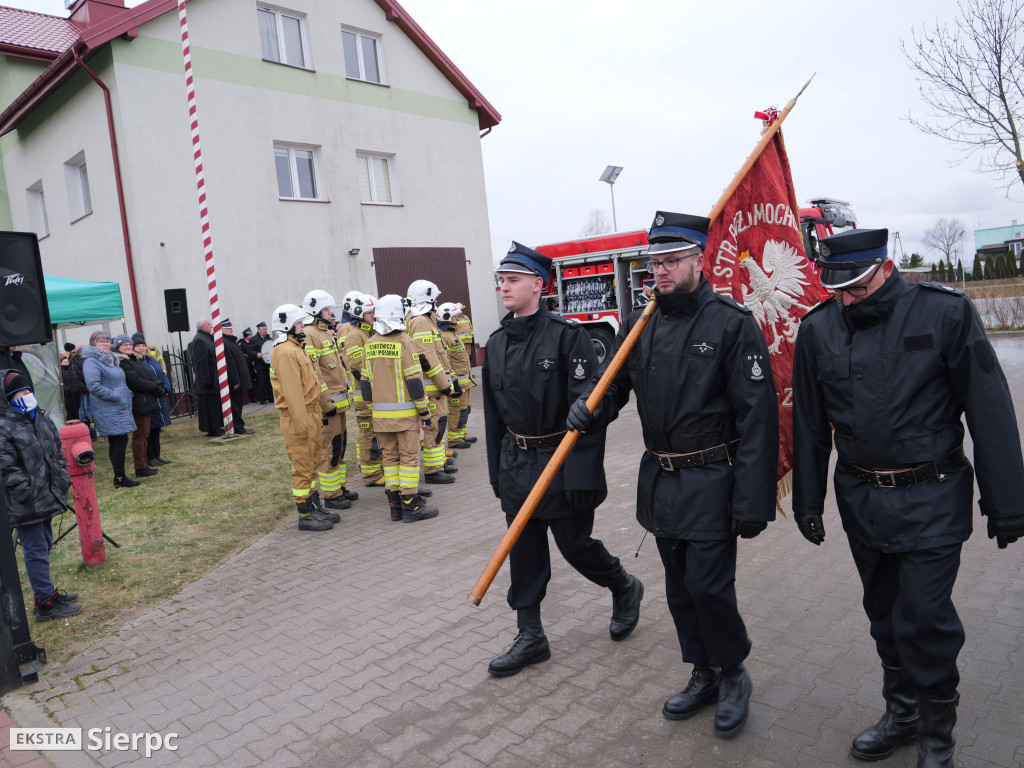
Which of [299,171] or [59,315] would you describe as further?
[299,171]

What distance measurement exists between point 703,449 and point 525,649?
5.23 feet

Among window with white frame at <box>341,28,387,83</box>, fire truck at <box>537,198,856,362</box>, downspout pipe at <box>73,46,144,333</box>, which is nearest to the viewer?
downspout pipe at <box>73,46,144,333</box>


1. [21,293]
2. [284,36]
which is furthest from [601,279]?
[21,293]

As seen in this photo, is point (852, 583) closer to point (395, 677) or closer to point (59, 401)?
point (395, 677)

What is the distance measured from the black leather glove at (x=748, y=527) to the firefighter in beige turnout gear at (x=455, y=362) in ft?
24.2

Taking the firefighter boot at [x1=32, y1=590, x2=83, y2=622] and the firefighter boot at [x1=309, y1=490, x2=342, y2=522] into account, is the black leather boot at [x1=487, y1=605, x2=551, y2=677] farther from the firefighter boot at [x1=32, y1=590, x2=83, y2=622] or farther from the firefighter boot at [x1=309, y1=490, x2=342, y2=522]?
the firefighter boot at [x1=309, y1=490, x2=342, y2=522]

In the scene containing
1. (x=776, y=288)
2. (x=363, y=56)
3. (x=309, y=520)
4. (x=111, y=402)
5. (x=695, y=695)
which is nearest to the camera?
(x=695, y=695)

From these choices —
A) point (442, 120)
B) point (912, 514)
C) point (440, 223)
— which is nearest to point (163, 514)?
point (912, 514)

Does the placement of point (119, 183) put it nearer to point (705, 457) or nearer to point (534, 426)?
point (534, 426)

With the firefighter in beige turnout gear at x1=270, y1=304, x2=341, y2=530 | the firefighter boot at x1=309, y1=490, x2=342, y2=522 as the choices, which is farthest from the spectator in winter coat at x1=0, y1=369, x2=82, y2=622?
the firefighter boot at x1=309, y1=490, x2=342, y2=522

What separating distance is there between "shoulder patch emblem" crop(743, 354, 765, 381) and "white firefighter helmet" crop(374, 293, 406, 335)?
4684 millimetres

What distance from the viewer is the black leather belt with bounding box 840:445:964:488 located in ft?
9.44

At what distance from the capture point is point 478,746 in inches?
131

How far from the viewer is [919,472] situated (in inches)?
114
